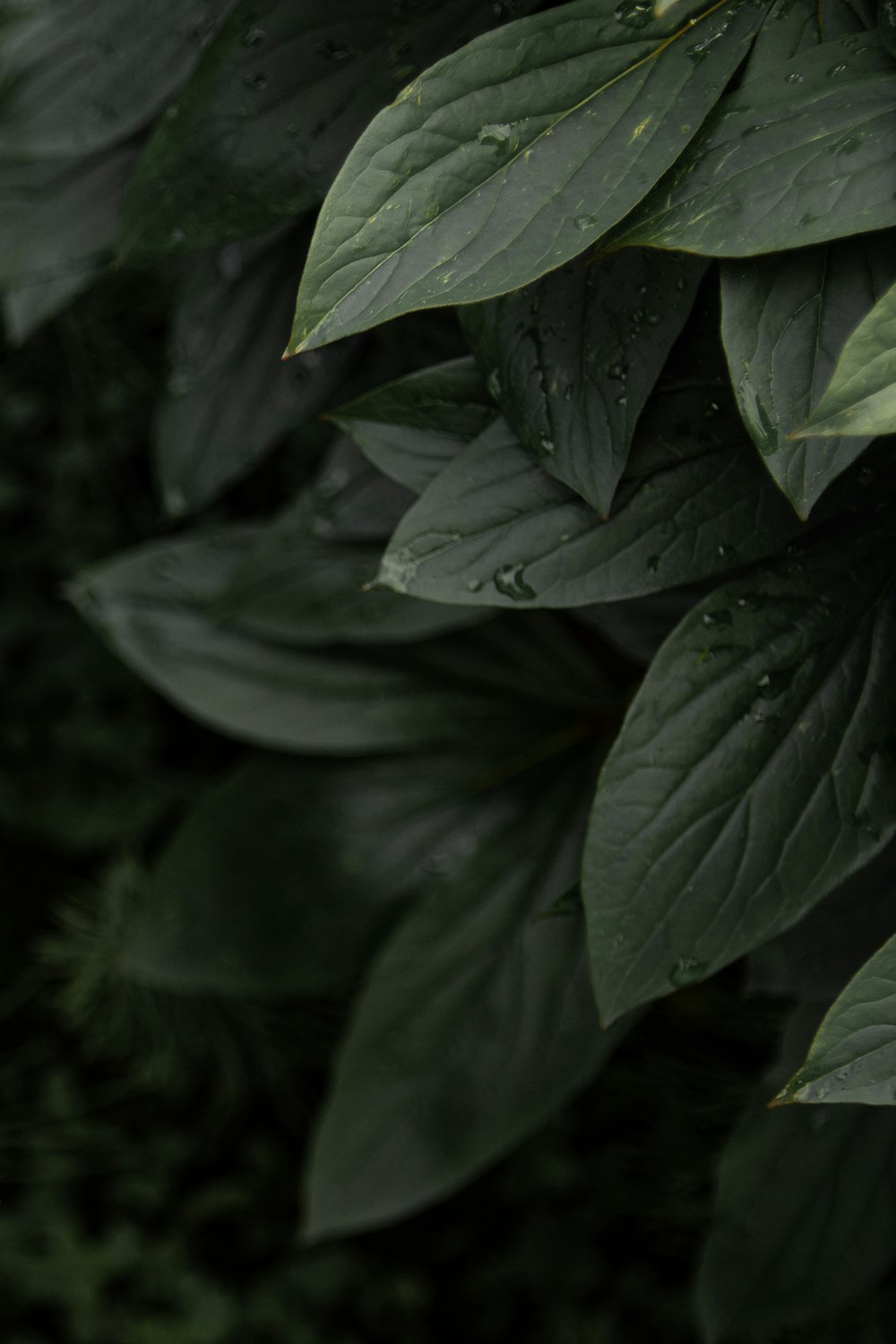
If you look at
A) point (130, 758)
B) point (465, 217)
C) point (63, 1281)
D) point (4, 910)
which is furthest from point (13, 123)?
point (63, 1281)

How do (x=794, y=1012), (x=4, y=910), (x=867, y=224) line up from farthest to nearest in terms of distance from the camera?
1. (x=4, y=910)
2. (x=794, y=1012)
3. (x=867, y=224)

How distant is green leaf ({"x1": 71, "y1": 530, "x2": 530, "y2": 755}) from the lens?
0.79 meters

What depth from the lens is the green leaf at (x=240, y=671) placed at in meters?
0.79

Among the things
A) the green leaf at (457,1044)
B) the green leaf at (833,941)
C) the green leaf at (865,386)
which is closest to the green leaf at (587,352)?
the green leaf at (865,386)

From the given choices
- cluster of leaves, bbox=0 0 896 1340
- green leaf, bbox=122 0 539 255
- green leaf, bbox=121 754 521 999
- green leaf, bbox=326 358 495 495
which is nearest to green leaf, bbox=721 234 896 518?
cluster of leaves, bbox=0 0 896 1340

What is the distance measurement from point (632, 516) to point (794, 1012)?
305 millimetres

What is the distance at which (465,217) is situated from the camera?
1.26ft

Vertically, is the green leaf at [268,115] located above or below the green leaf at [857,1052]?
above

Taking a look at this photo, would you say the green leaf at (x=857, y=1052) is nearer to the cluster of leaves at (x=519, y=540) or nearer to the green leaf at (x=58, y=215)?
the cluster of leaves at (x=519, y=540)

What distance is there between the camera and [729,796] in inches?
17.9

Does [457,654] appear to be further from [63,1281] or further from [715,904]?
[63,1281]

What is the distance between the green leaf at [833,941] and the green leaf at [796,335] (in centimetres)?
24

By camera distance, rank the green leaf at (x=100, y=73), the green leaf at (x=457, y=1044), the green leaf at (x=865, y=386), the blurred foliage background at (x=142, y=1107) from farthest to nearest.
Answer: the blurred foliage background at (x=142, y=1107) < the green leaf at (x=457, y=1044) < the green leaf at (x=100, y=73) < the green leaf at (x=865, y=386)

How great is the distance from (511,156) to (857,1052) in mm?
344
